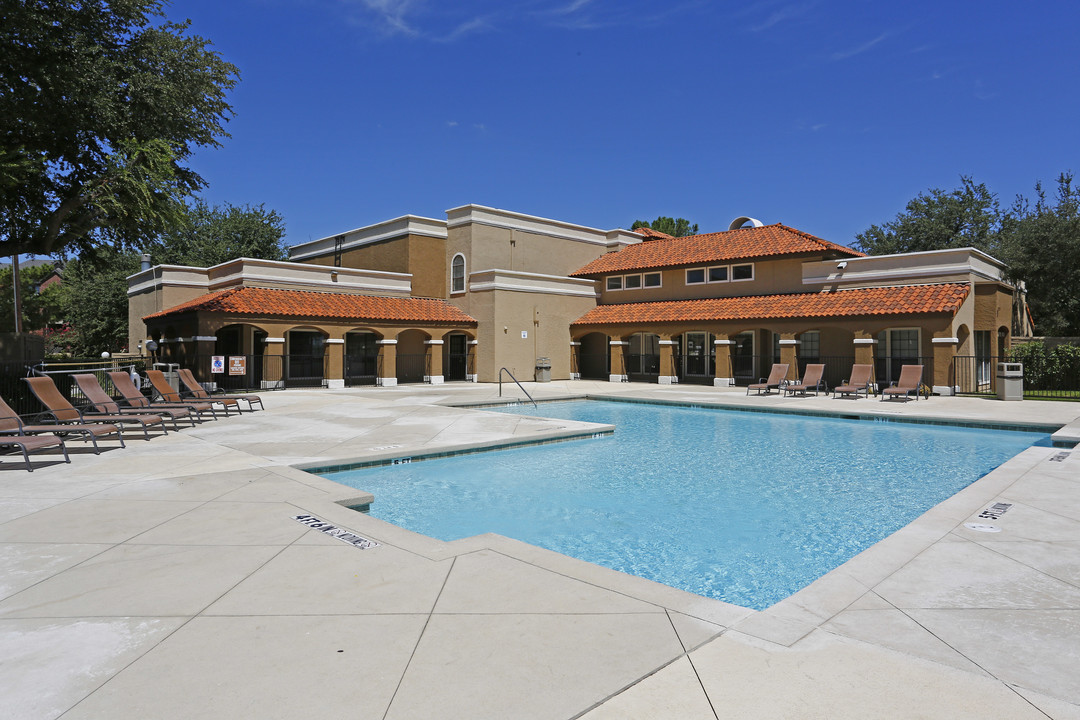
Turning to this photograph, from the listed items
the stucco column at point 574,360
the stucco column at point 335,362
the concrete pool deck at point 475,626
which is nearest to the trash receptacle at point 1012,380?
the concrete pool deck at point 475,626

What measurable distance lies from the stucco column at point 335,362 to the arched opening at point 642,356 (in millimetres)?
13339

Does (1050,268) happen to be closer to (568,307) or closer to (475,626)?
(568,307)

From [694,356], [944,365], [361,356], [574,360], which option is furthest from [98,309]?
[944,365]

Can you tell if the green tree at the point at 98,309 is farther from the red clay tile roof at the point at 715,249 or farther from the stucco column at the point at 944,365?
the stucco column at the point at 944,365

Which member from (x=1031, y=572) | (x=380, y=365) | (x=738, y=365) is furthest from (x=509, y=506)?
(x=738, y=365)

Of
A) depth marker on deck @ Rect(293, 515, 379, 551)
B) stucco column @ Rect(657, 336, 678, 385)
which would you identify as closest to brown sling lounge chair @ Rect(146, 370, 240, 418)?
depth marker on deck @ Rect(293, 515, 379, 551)

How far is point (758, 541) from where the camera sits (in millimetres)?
6719

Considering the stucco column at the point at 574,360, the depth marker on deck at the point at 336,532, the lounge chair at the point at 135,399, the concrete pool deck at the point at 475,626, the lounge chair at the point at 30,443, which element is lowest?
the concrete pool deck at the point at 475,626

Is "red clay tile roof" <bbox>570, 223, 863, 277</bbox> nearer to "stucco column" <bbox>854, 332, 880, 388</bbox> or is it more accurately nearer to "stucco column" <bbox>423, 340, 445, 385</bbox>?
"stucco column" <bbox>854, 332, 880, 388</bbox>

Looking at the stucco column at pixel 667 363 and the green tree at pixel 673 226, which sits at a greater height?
the green tree at pixel 673 226

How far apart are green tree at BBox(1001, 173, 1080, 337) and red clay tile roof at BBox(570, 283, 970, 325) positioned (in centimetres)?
1504

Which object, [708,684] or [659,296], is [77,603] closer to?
[708,684]

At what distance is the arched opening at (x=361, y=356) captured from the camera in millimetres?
29391

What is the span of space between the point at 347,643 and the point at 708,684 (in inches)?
73.1
